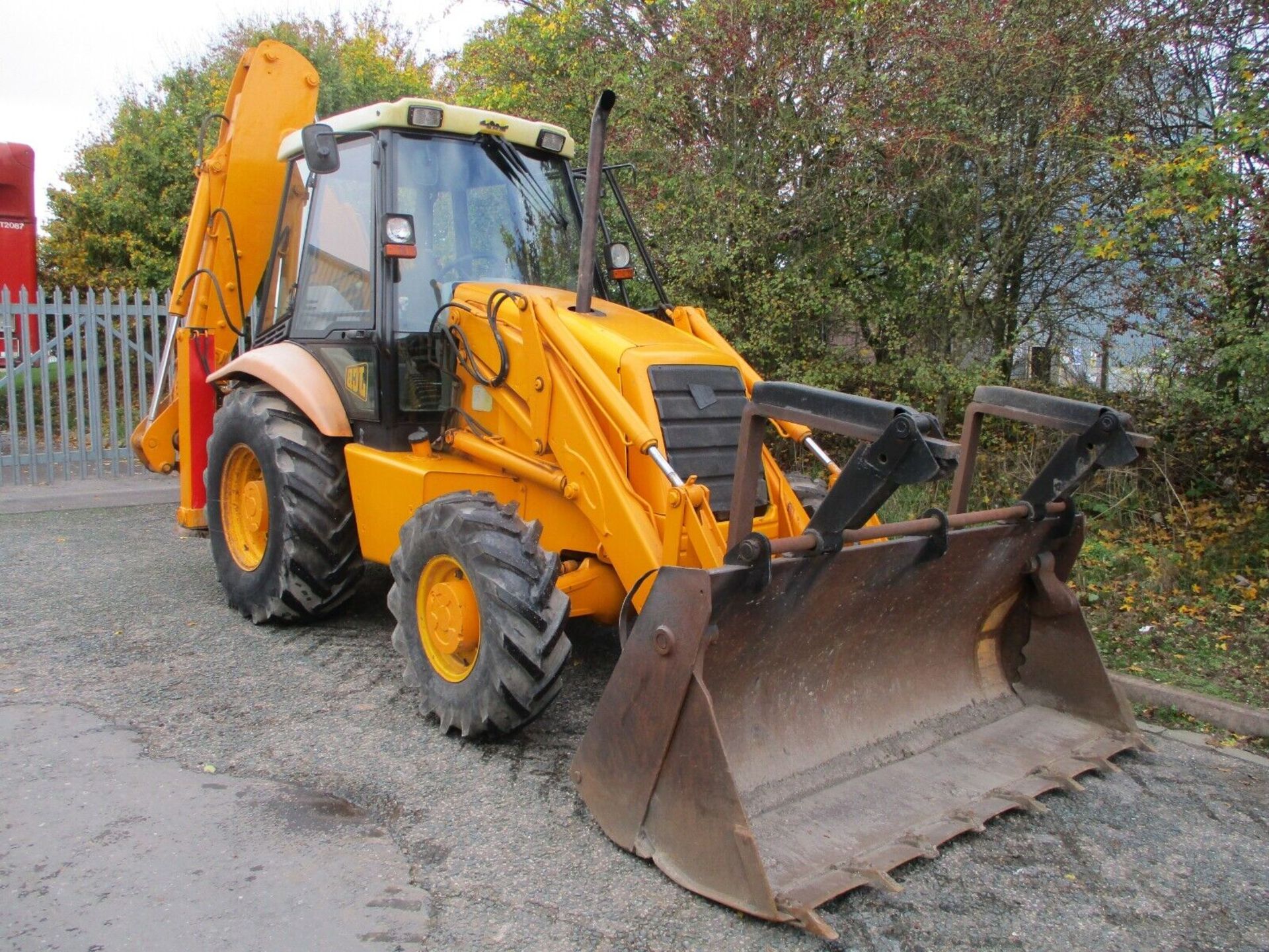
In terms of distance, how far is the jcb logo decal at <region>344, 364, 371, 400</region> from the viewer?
17.3 feet

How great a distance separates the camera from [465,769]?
404cm

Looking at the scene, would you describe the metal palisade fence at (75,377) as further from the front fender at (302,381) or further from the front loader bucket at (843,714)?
the front loader bucket at (843,714)

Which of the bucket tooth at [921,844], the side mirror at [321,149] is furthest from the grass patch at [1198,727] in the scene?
the side mirror at [321,149]

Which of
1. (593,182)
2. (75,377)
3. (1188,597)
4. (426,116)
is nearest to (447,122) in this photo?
(426,116)

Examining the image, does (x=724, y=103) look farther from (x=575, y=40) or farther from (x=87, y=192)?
(x=87, y=192)

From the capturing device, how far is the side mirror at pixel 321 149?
4828mm

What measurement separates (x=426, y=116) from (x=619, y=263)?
1.30 meters

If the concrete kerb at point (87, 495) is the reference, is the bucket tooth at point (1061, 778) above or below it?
below

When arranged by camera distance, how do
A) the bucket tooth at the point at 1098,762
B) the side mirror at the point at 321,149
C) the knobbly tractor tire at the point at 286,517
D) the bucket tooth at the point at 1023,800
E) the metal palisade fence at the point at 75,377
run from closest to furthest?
the bucket tooth at the point at 1023,800 < the bucket tooth at the point at 1098,762 < the side mirror at the point at 321,149 < the knobbly tractor tire at the point at 286,517 < the metal palisade fence at the point at 75,377

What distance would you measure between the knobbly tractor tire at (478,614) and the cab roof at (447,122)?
200 cm

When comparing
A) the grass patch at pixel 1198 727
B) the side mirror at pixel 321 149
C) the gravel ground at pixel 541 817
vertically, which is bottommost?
the gravel ground at pixel 541 817

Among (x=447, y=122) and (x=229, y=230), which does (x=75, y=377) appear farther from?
(x=447, y=122)

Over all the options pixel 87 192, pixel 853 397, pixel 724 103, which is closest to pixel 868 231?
pixel 724 103

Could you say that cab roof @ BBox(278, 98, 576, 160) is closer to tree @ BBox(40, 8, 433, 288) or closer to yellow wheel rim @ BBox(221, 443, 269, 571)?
yellow wheel rim @ BBox(221, 443, 269, 571)
